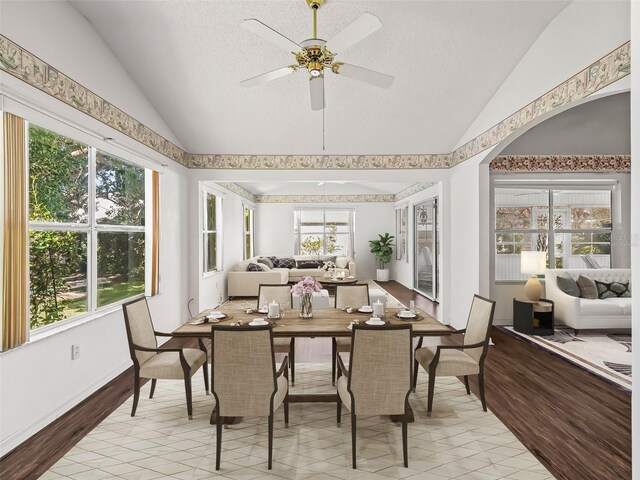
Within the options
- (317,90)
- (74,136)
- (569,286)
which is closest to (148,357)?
(74,136)

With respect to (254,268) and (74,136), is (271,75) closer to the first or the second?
(74,136)

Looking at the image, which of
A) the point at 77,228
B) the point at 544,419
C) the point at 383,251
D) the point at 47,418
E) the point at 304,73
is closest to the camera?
the point at 47,418

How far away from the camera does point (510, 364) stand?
13.3 feet

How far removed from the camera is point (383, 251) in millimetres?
11000

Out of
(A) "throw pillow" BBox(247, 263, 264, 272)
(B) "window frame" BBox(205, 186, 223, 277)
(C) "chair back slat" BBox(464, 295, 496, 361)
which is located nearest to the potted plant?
(A) "throw pillow" BBox(247, 263, 264, 272)

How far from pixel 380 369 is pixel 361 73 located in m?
1.99

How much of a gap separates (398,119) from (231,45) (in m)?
2.32

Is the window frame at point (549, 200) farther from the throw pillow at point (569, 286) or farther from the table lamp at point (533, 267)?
the table lamp at point (533, 267)

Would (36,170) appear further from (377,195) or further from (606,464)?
(377,195)

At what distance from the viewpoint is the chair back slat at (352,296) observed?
3.97 metres

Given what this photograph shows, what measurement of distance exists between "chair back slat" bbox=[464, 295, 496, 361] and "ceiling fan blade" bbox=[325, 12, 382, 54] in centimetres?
214

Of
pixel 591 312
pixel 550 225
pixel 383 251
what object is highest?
pixel 550 225

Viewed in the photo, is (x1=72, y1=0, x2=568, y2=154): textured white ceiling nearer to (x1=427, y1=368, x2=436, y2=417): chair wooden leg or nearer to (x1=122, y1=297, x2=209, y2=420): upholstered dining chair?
(x1=122, y1=297, x2=209, y2=420): upholstered dining chair

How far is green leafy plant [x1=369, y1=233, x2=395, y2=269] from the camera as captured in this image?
11.0 metres
